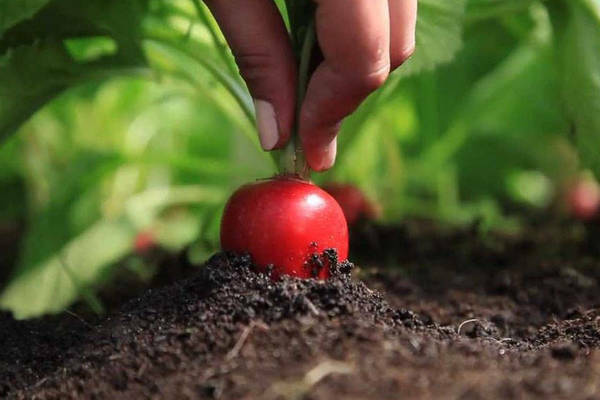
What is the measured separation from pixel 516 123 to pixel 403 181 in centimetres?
95

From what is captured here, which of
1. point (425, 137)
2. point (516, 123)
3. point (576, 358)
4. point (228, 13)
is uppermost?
point (228, 13)

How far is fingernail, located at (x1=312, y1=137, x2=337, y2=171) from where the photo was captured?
1507 millimetres

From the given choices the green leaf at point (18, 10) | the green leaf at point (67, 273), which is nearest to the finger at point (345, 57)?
the green leaf at point (18, 10)

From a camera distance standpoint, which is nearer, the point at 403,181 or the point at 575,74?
the point at 575,74

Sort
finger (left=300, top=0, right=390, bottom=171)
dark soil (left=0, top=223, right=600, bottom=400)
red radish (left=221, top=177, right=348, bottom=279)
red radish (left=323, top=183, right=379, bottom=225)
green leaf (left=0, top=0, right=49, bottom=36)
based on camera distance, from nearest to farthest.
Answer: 1. dark soil (left=0, top=223, right=600, bottom=400)
2. finger (left=300, top=0, right=390, bottom=171)
3. red radish (left=221, top=177, right=348, bottom=279)
4. green leaf (left=0, top=0, right=49, bottom=36)
5. red radish (left=323, top=183, right=379, bottom=225)

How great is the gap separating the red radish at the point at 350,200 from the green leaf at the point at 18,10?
133cm

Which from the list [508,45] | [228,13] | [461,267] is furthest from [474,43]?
[228,13]

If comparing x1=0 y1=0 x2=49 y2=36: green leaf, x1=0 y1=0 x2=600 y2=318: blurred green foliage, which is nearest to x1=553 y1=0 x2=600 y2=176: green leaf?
x1=0 y1=0 x2=600 y2=318: blurred green foliage

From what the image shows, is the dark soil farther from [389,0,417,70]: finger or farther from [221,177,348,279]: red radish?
[389,0,417,70]: finger

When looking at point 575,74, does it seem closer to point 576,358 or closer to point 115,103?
point 576,358

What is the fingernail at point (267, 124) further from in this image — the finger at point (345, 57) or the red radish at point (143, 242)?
the red radish at point (143, 242)

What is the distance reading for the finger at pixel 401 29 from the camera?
1397 mm

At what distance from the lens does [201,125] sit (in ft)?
14.9

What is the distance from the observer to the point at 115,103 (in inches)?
147
